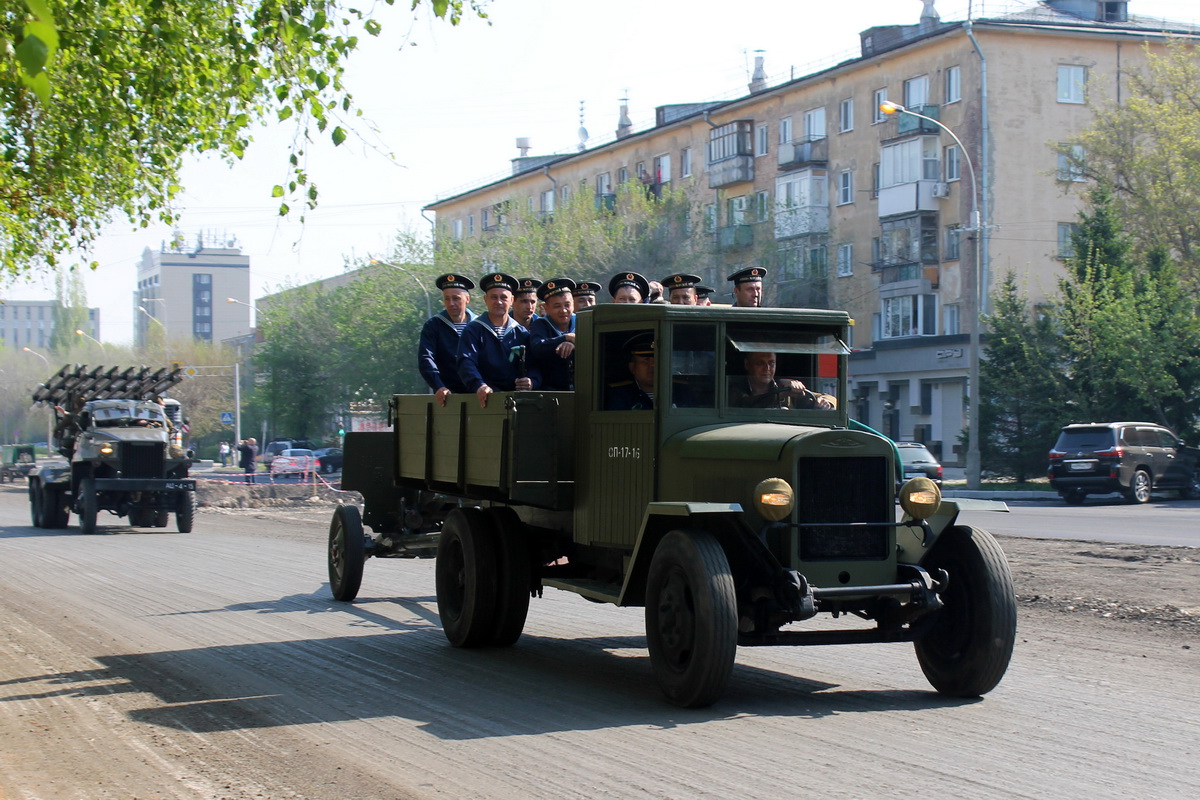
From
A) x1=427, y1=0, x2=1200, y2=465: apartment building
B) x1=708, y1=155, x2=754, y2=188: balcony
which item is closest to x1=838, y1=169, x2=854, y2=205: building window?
x1=427, y1=0, x2=1200, y2=465: apartment building

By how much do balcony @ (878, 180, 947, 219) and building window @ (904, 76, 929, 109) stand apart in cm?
300

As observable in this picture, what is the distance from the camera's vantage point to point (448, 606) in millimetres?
9945

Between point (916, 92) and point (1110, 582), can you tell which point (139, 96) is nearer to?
point (1110, 582)

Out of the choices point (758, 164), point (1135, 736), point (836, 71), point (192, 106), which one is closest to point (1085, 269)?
point (836, 71)

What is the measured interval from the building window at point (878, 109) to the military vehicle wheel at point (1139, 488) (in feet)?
76.8

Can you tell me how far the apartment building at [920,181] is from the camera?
4678cm

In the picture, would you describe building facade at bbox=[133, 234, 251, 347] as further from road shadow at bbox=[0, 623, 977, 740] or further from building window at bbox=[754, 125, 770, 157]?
road shadow at bbox=[0, 623, 977, 740]

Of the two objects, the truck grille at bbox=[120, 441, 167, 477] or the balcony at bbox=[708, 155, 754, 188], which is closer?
the truck grille at bbox=[120, 441, 167, 477]

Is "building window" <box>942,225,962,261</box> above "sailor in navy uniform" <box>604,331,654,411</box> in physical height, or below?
above

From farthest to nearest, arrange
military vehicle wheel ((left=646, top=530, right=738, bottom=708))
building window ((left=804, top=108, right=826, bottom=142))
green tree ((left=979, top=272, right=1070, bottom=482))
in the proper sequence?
building window ((left=804, top=108, right=826, bottom=142)) → green tree ((left=979, top=272, right=1070, bottom=482)) → military vehicle wheel ((left=646, top=530, right=738, bottom=708))

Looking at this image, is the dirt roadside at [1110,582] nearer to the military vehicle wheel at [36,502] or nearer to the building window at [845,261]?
the military vehicle wheel at [36,502]

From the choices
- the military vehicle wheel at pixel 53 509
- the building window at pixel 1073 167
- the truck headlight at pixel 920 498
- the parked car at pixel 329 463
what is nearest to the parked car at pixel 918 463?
the building window at pixel 1073 167

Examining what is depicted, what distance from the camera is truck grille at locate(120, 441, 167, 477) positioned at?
25.5 m

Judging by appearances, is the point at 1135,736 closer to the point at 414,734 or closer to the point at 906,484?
the point at 906,484
